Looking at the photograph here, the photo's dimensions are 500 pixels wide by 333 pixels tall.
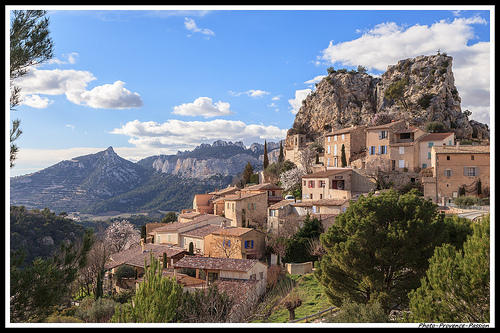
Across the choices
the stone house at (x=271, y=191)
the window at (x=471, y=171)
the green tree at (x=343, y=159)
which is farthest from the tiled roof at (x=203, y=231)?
the window at (x=471, y=171)

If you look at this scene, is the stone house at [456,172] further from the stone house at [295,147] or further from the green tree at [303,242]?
the stone house at [295,147]

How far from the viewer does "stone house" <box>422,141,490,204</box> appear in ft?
83.5

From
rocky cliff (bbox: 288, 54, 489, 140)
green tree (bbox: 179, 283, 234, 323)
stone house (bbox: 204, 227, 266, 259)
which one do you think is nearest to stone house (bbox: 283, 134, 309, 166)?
rocky cliff (bbox: 288, 54, 489, 140)

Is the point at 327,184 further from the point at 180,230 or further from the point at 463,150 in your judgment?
the point at 180,230

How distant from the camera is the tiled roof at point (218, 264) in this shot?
20266mm

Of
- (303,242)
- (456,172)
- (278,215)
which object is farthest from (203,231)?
(456,172)

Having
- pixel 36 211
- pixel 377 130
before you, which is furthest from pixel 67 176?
pixel 377 130

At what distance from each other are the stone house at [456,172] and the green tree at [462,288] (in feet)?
67.0

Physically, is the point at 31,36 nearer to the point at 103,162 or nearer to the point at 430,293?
the point at 430,293

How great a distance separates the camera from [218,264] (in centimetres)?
2088

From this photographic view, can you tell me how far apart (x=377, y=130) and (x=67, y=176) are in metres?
63.0

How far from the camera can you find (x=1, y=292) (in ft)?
19.1

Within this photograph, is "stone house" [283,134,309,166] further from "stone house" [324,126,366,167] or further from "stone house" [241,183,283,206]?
"stone house" [241,183,283,206]

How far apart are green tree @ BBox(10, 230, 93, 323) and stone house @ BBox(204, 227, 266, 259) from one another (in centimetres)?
1822
